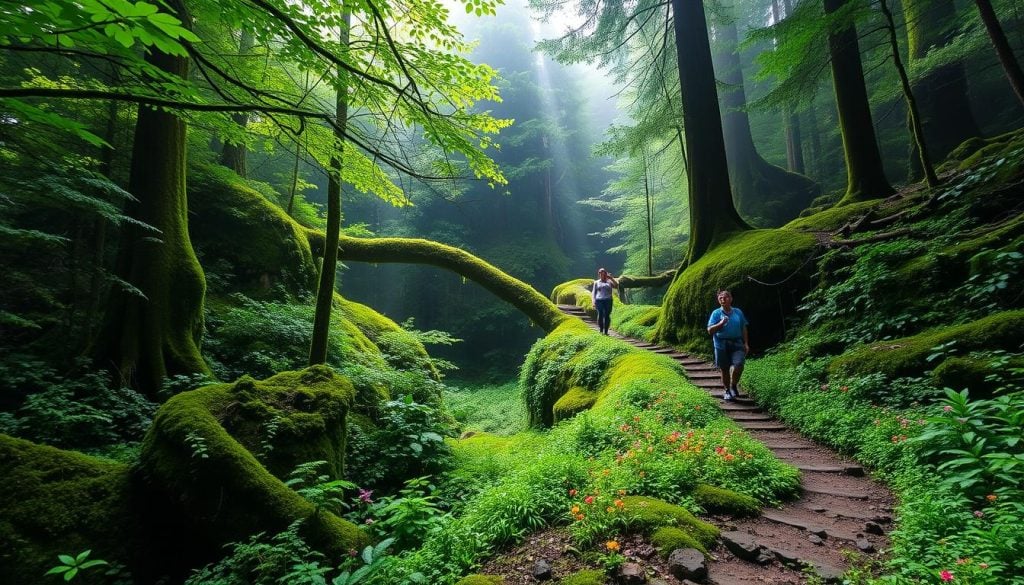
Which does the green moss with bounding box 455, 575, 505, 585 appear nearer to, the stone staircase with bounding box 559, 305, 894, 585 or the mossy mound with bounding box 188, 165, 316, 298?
the stone staircase with bounding box 559, 305, 894, 585

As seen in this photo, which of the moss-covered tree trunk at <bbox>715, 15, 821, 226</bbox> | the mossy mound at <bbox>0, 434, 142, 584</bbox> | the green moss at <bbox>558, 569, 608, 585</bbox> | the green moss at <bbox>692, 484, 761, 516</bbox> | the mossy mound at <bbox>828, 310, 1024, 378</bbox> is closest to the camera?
the green moss at <bbox>558, 569, 608, 585</bbox>

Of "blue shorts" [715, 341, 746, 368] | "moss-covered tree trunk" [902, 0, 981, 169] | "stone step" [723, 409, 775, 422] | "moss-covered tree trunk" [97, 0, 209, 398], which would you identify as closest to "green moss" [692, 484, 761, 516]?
"stone step" [723, 409, 775, 422]

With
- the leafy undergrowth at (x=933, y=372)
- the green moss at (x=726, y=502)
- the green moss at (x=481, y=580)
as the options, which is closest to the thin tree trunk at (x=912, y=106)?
the leafy undergrowth at (x=933, y=372)

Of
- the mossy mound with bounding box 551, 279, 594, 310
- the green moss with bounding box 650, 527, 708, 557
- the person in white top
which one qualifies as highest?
the mossy mound with bounding box 551, 279, 594, 310

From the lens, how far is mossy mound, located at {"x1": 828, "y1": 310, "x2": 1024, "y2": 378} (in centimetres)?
414

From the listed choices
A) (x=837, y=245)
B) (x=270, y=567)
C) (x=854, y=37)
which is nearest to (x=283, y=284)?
(x=270, y=567)

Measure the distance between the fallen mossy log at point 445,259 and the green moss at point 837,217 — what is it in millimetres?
6705

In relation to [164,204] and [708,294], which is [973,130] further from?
[164,204]

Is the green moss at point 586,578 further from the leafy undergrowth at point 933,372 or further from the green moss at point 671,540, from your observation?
the leafy undergrowth at point 933,372

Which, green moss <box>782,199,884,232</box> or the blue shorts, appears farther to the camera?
green moss <box>782,199,884,232</box>

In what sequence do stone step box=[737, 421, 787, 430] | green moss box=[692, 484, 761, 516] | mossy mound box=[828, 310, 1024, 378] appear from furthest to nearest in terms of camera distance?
stone step box=[737, 421, 787, 430] < mossy mound box=[828, 310, 1024, 378] < green moss box=[692, 484, 761, 516]

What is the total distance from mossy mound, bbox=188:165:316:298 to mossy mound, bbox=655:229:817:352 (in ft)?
29.7

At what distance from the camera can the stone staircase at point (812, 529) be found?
2447 mm

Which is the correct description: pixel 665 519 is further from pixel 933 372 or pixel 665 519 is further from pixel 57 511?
pixel 57 511
